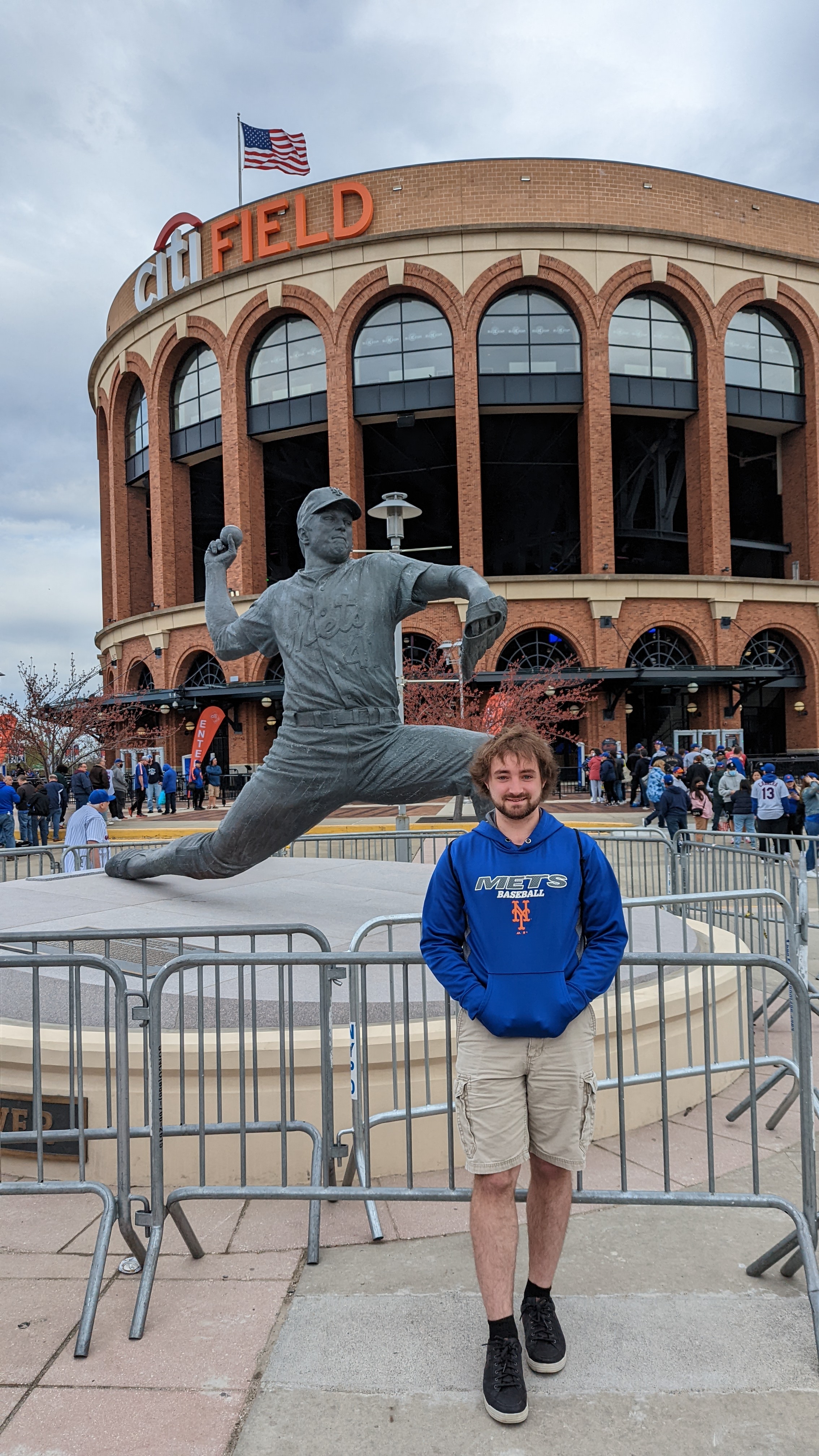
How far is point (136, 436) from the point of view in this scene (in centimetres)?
3941

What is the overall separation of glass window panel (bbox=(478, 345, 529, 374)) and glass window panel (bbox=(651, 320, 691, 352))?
4675mm

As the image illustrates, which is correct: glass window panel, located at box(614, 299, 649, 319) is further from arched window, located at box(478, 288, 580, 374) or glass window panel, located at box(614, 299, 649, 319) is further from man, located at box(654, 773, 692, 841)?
man, located at box(654, 773, 692, 841)

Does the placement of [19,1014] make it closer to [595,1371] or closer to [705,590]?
[595,1371]

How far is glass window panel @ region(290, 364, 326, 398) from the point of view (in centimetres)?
3341

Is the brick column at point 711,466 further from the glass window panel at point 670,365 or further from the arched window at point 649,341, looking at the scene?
the arched window at point 649,341

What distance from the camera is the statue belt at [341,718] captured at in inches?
217

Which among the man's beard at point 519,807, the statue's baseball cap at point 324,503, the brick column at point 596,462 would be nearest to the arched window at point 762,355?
the brick column at point 596,462

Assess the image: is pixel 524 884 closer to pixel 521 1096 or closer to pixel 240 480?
pixel 521 1096

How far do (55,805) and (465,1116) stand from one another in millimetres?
20815

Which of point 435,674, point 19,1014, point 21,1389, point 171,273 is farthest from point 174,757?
point 21,1389

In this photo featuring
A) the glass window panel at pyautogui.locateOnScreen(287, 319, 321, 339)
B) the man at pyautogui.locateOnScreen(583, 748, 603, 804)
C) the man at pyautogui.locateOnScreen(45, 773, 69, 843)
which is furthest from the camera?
the glass window panel at pyautogui.locateOnScreen(287, 319, 321, 339)

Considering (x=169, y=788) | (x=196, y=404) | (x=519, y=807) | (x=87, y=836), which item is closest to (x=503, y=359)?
(x=196, y=404)

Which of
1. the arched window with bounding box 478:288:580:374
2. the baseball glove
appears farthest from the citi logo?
the arched window with bounding box 478:288:580:374

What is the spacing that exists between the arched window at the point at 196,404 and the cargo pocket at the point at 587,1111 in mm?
35302
